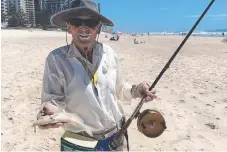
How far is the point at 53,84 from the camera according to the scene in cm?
204

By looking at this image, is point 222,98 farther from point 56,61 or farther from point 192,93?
point 56,61

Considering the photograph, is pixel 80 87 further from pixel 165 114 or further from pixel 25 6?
pixel 25 6

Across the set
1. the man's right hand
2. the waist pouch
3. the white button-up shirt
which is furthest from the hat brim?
the waist pouch

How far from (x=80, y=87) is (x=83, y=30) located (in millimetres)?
379

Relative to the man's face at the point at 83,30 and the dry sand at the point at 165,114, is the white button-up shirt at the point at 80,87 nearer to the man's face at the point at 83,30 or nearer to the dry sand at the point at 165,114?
the man's face at the point at 83,30

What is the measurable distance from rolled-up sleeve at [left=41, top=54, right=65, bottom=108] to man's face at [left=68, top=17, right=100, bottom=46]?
221mm

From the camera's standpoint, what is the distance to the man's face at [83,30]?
2.15 meters

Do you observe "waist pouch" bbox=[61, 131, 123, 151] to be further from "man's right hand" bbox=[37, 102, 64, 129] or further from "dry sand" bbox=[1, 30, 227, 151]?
"dry sand" bbox=[1, 30, 227, 151]

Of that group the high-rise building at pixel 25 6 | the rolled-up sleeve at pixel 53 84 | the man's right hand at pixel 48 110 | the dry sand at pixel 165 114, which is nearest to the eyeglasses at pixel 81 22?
the rolled-up sleeve at pixel 53 84

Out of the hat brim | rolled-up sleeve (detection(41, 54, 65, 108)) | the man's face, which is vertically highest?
the hat brim

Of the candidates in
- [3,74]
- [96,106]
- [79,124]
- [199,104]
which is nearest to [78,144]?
[79,124]

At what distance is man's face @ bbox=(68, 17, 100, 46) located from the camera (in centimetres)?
215

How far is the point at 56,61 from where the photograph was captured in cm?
208

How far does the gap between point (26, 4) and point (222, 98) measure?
124145 mm
